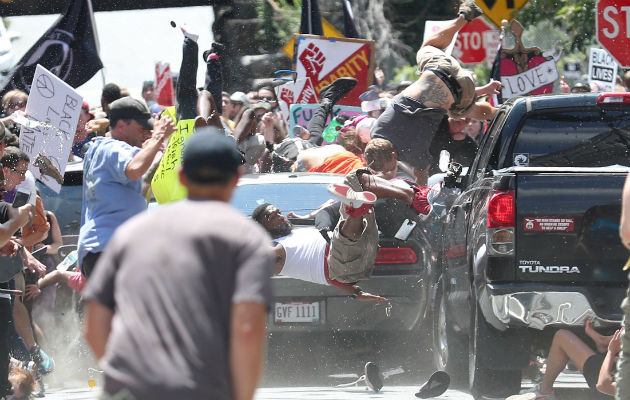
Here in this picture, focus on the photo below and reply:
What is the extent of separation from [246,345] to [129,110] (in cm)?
434

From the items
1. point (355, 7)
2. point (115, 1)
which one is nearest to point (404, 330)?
point (115, 1)

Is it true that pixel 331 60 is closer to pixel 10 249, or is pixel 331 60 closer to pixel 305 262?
pixel 305 262

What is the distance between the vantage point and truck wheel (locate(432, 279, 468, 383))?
31.3 ft

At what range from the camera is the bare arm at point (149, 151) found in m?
Result: 7.85

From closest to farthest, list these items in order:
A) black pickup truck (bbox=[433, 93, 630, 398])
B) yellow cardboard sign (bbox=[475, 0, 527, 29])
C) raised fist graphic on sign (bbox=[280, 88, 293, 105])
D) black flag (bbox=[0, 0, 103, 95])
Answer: black pickup truck (bbox=[433, 93, 630, 398]) < black flag (bbox=[0, 0, 103, 95]) < raised fist graphic on sign (bbox=[280, 88, 293, 105]) < yellow cardboard sign (bbox=[475, 0, 527, 29])

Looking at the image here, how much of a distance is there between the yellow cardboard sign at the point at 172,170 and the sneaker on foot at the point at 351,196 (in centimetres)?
106

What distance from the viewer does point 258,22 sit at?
Answer: 101ft

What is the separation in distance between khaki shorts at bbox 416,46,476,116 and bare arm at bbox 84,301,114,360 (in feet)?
23.1

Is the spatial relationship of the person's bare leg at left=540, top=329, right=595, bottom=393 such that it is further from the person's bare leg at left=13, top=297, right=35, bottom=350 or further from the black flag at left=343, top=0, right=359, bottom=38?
the black flag at left=343, top=0, right=359, bottom=38

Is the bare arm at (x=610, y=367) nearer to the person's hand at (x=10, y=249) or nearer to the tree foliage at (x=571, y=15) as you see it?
the person's hand at (x=10, y=249)

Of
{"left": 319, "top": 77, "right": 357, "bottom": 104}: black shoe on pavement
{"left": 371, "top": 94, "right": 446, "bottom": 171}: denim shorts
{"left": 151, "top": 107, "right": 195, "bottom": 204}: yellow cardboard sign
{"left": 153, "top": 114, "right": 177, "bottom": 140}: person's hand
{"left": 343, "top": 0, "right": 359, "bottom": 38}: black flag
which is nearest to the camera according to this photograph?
{"left": 153, "top": 114, "right": 177, "bottom": 140}: person's hand

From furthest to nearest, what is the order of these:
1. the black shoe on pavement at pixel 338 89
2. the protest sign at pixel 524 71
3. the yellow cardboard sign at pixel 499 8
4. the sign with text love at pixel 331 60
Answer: the yellow cardboard sign at pixel 499 8
the sign with text love at pixel 331 60
the protest sign at pixel 524 71
the black shoe on pavement at pixel 338 89

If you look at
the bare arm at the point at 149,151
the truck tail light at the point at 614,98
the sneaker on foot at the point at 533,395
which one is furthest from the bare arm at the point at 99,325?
the truck tail light at the point at 614,98

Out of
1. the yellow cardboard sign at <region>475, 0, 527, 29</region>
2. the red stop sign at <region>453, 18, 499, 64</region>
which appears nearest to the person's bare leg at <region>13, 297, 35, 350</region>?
the yellow cardboard sign at <region>475, 0, 527, 29</region>
